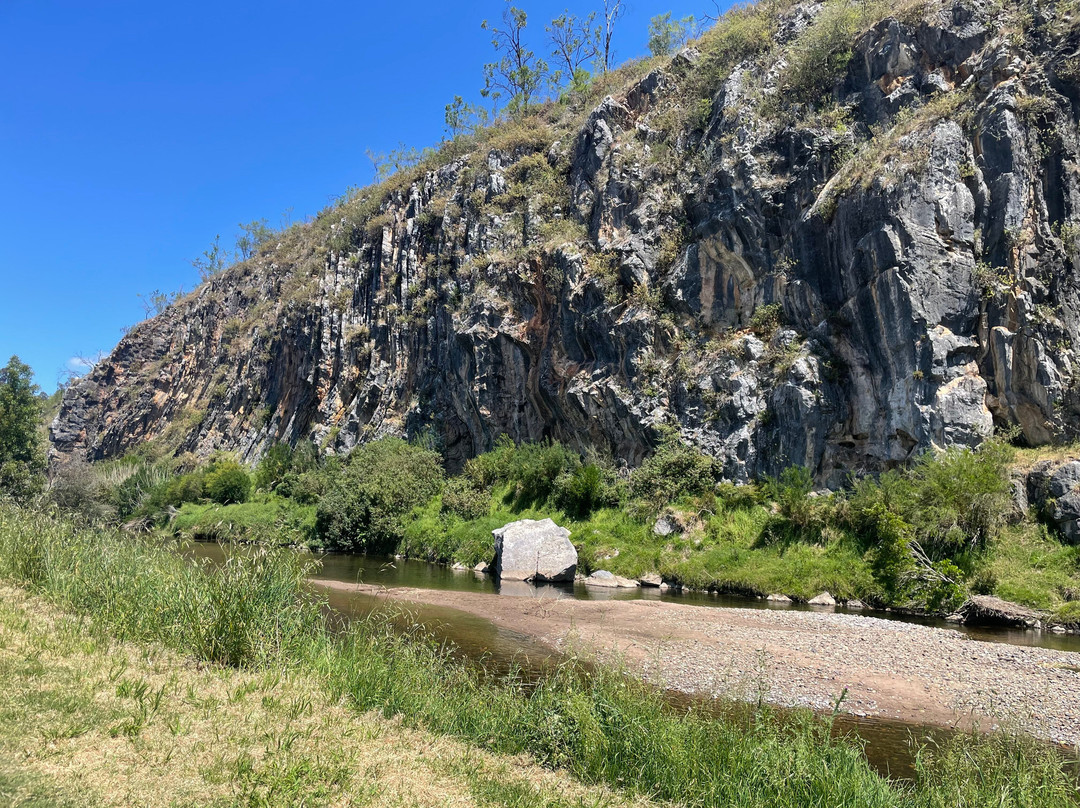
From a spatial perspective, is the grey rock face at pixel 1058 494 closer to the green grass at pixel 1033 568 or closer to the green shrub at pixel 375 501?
the green grass at pixel 1033 568

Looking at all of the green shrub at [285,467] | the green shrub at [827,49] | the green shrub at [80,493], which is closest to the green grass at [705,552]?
the green shrub at [285,467]

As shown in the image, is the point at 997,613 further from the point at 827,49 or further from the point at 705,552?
the point at 827,49

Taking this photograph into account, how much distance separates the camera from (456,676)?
9.95 m

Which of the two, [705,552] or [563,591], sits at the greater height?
[705,552]

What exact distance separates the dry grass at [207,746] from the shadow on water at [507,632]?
10.2 ft

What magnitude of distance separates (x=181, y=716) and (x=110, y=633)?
11.1 ft

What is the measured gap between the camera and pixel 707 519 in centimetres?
2650

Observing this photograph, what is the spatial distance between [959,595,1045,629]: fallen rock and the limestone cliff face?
631cm

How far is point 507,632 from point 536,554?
1041 centimetres

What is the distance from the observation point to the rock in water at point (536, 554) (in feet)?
85.5

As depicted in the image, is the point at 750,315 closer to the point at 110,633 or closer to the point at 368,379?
the point at 110,633

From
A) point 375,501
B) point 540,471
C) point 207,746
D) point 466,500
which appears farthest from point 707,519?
point 207,746

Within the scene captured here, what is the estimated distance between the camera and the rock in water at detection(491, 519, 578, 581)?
26047 millimetres

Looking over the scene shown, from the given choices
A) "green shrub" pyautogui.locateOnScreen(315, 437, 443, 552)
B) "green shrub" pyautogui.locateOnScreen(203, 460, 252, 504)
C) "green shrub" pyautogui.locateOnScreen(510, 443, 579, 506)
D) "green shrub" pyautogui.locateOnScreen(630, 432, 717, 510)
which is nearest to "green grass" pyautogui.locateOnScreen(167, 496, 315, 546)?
"green shrub" pyautogui.locateOnScreen(203, 460, 252, 504)
